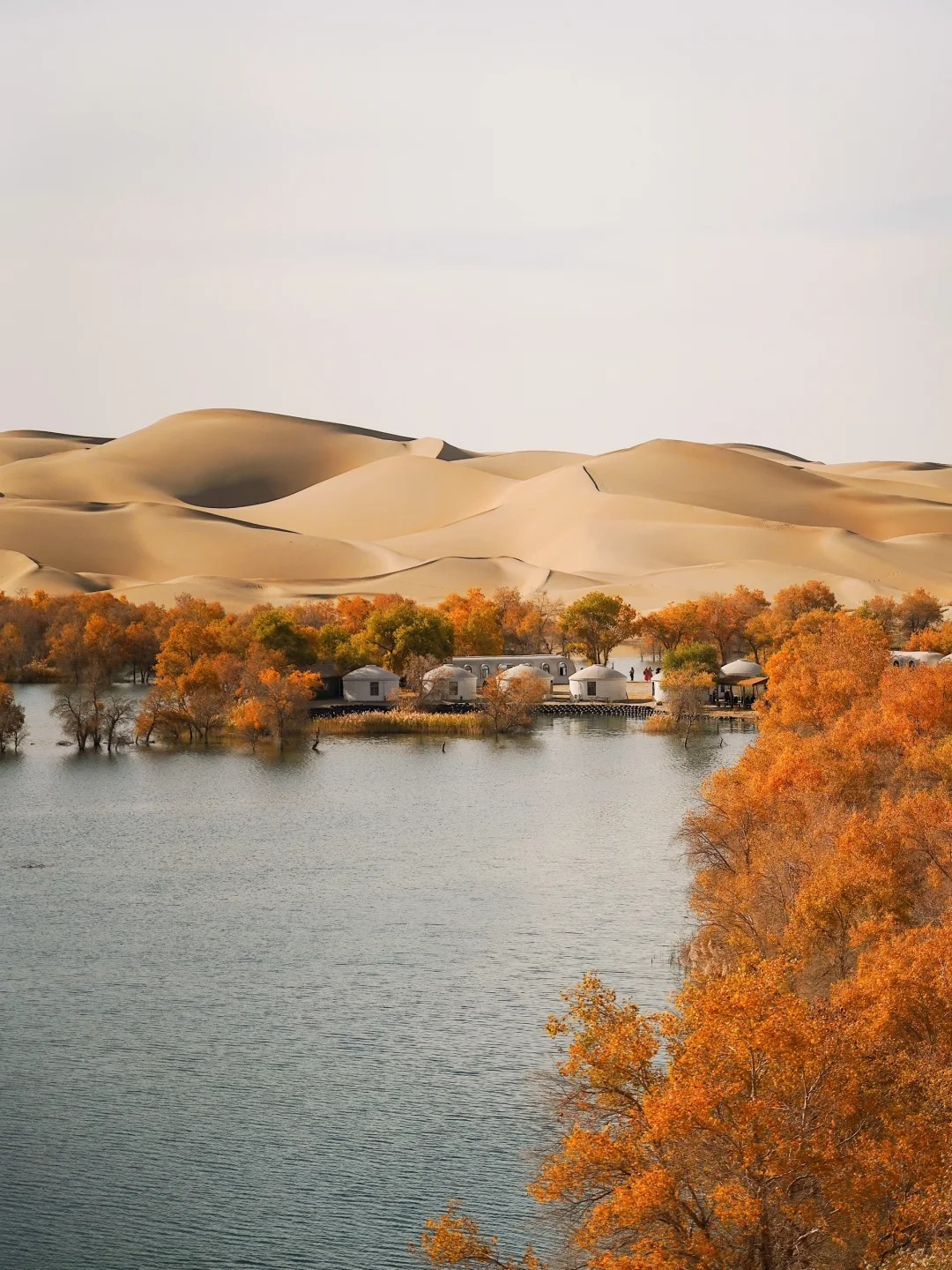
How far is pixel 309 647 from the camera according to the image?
295 ft

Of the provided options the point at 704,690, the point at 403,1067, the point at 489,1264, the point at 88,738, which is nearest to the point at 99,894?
the point at 403,1067

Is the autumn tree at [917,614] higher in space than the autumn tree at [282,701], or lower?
higher

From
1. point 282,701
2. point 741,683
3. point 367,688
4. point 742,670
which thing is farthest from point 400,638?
point 742,670

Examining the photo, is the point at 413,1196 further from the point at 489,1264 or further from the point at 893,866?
the point at 893,866

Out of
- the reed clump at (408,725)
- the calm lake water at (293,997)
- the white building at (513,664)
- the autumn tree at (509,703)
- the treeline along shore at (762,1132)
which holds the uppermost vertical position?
the white building at (513,664)

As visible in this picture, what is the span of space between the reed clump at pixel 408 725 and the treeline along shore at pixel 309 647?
10cm

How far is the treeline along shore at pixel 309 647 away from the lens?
2958 inches

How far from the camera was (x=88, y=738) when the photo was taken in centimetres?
7325

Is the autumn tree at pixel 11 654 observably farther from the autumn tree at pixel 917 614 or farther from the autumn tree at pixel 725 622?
the autumn tree at pixel 917 614

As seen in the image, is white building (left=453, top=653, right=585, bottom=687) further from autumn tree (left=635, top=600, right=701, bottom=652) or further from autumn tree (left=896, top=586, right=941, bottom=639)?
autumn tree (left=896, top=586, right=941, bottom=639)

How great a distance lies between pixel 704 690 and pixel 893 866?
62.6 meters

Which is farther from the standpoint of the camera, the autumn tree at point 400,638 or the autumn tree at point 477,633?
the autumn tree at point 477,633

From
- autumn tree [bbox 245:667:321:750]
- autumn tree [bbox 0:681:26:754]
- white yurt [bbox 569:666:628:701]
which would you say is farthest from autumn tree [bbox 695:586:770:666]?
autumn tree [bbox 0:681:26:754]

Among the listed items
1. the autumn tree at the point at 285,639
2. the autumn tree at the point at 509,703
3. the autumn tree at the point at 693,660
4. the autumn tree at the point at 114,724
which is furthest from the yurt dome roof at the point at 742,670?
the autumn tree at the point at 114,724
